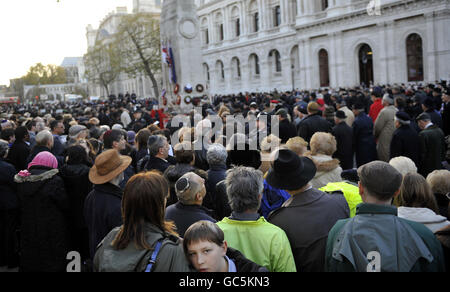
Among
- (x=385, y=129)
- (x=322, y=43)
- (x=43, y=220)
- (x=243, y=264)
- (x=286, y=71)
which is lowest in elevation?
(x=43, y=220)

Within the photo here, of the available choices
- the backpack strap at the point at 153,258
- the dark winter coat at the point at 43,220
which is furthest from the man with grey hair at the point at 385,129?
the backpack strap at the point at 153,258

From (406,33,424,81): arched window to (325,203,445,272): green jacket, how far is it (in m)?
31.5

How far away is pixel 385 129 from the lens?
8930 mm

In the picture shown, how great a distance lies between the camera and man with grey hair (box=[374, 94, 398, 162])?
8859mm

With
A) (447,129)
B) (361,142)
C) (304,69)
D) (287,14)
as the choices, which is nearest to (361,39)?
(304,69)

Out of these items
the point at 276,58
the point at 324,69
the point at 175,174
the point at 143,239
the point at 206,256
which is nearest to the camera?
the point at 206,256

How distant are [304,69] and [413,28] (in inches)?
444

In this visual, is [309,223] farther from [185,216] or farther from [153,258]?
[153,258]

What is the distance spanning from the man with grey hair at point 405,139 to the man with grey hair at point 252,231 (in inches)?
209

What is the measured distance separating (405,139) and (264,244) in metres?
5.67

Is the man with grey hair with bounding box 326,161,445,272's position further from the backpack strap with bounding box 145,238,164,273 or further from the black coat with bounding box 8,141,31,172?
the black coat with bounding box 8,141,31,172

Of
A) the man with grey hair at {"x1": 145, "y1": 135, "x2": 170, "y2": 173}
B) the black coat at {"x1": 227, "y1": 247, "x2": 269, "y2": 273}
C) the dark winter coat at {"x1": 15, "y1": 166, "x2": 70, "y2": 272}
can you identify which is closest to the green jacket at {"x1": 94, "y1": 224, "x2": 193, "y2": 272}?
the black coat at {"x1": 227, "y1": 247, "x2": 269, "y2": 273}

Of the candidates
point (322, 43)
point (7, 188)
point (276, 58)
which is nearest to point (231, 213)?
point (7, 188)
